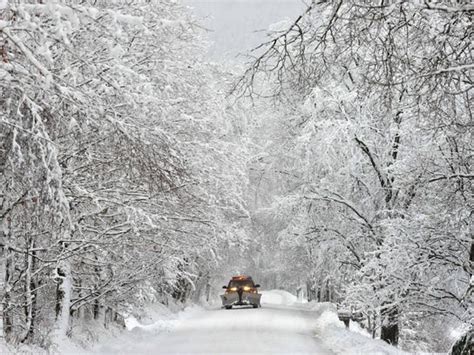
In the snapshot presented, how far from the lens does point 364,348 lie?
566 inches

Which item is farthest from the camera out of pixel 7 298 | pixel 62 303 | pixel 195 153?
pixel 195 153

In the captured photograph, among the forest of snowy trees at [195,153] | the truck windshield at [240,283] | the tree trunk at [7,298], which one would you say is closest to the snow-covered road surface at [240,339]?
the forest of snowy trees at [195,153]

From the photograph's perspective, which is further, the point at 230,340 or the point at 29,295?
the point at 230,340

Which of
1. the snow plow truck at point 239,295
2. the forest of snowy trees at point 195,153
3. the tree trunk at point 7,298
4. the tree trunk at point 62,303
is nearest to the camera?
the forest of snowy trees at point 195,153

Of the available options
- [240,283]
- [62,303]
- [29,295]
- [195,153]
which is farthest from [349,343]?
[240,283]

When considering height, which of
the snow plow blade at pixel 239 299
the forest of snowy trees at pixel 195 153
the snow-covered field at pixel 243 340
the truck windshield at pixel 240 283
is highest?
the forest of snowy trees at pixel 195 153

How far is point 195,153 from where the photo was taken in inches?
597

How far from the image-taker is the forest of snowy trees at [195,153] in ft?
19.4

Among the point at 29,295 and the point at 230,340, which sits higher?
the point at 29,295

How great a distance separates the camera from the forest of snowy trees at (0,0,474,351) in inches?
233

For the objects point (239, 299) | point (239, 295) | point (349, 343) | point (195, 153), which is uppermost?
point (195, 153)

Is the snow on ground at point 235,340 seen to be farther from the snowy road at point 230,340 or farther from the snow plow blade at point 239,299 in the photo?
the snow plow blade at point 239,299

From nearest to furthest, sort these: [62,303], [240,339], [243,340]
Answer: [62,303] → [243,340] → [240,339]

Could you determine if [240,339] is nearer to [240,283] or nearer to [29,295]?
[29,295]
